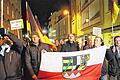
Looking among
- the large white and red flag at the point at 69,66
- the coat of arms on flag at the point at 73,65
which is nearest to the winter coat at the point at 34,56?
the large white and red flag at the point at 69,66

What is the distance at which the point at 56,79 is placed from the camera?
27.3ft

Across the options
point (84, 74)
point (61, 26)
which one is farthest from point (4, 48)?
point (61, 26)

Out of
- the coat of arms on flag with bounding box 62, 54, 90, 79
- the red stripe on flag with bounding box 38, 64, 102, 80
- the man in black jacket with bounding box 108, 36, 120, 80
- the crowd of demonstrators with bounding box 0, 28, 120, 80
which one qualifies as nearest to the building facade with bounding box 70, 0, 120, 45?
the man in black jacket with bounding box 108, 36, 120, 80

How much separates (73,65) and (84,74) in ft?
1.15

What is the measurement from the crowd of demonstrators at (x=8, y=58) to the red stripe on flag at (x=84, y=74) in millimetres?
624

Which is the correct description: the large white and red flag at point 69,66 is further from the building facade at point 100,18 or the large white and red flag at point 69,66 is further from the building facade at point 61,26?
the building facade at point 61,26

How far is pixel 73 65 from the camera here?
8375mm

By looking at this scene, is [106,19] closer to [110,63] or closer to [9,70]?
[110,63]

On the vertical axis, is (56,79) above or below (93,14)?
below

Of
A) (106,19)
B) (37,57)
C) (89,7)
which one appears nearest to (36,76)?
(37,57)

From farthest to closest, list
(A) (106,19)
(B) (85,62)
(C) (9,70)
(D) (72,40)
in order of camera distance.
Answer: (A) (106,19), (D) (72,40), (B) (85,62), (C) (9,70)

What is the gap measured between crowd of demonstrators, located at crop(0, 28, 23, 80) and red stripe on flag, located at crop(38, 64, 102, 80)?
62 cm

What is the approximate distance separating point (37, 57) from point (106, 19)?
14.6m

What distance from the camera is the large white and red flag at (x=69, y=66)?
8.26 m
